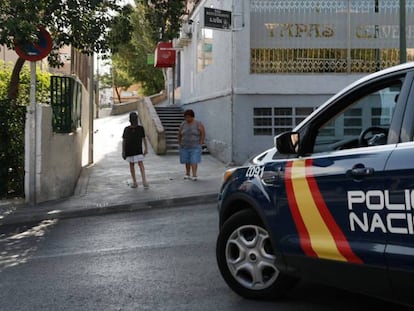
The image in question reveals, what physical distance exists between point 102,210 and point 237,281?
17.4 ft

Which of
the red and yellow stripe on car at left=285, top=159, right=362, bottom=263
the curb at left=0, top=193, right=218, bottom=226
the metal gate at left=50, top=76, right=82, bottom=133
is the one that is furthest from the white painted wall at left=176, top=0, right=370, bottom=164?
the red and yellow stripe on car at left=285, top=159, right=362, bottom=263

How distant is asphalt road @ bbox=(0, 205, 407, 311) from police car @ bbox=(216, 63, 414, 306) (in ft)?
1.16

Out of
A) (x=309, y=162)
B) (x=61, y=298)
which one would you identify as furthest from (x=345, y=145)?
(x=61, y=298)

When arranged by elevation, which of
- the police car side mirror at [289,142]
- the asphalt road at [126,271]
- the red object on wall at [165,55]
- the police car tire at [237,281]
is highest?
the red object on wall at [165,55]

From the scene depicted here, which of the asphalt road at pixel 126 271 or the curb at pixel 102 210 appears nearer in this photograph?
the asphalt road at pixel 126 271

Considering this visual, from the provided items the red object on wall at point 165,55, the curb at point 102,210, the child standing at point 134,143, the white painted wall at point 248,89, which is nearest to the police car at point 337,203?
the curb at point 102,210

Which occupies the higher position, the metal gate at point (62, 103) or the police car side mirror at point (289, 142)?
the metal gate at point (62, 103)

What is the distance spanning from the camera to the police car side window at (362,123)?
3.59 m

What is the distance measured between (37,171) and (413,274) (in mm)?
7633

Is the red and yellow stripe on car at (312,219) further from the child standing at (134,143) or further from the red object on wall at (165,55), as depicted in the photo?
the red object on wall at (165,55)

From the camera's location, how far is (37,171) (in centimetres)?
952

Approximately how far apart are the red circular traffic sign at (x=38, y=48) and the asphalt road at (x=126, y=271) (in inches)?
112

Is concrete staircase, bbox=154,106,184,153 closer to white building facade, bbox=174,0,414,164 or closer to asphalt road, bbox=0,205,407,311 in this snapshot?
white building facade, bbox=174,0,414,164

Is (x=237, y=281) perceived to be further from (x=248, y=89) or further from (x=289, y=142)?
(x=248, y=89)
